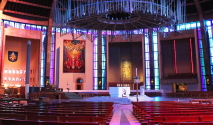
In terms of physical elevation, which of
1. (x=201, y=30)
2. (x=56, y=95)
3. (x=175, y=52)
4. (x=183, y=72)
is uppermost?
(x=201, y=30)

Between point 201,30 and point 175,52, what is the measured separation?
4974mm

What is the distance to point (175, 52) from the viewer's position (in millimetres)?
31797

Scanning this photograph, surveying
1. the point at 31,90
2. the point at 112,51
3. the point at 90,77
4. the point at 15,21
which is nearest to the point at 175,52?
the point at 112,51

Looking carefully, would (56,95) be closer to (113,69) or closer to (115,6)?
(115,6)

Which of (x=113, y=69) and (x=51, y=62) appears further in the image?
(x=113, y=69)

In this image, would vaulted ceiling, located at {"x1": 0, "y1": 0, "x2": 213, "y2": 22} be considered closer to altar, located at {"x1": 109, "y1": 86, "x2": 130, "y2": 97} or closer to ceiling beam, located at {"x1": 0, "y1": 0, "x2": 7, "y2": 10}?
ceiling beam, located at {"x1": 0, "y1": 0, "x2": 7, "y2": 10}

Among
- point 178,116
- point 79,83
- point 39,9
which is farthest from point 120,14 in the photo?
point 39,9

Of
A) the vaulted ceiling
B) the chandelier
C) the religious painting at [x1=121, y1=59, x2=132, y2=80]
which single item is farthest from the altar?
the vaulted ceiling

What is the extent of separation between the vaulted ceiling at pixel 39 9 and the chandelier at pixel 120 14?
1426 centimetres

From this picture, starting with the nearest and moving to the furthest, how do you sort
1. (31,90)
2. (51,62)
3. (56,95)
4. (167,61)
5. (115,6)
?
(115,6) < (56,95) < (31,90) < (51,62) < (167,61)

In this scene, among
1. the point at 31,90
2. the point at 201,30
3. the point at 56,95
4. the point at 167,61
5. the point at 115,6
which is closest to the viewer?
the point at 115,6

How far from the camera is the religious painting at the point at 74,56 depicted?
101 feet

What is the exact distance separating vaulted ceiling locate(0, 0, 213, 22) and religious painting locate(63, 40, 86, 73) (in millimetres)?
4975

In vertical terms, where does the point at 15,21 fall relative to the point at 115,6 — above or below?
above
